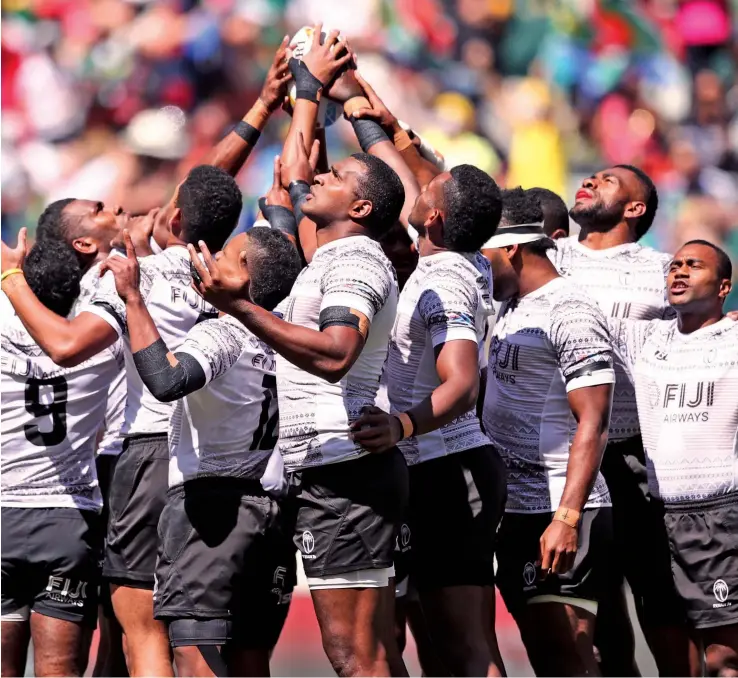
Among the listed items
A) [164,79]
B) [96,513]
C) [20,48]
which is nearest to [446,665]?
[96,513]

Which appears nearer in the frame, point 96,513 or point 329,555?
point 329,555

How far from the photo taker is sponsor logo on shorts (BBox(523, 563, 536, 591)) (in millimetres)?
5117

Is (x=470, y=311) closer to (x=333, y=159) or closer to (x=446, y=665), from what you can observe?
(x=446, y=665)

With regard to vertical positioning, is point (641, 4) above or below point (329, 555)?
above

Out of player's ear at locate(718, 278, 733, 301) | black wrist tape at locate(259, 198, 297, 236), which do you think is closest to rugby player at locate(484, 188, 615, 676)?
player's ear at locate(718, 278, 733, 301)

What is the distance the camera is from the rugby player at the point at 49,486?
5.24 meters

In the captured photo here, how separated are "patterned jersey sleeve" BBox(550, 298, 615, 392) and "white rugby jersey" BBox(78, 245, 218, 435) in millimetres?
1486

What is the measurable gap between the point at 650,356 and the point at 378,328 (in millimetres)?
1800

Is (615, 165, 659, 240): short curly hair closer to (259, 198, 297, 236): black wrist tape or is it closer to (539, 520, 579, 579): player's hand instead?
(259, 198, 297, 236): black wrist tape

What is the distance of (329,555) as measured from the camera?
423 cm

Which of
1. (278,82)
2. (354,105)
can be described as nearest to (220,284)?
(354,105)

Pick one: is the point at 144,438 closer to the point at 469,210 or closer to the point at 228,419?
the point at 228,419

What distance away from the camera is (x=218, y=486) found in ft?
15.3

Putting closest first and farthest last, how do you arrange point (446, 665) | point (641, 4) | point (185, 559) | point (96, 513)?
1. point (185, 559)
2. point (446, 665)
3. point (96, 513)
4. point (641, 4)
